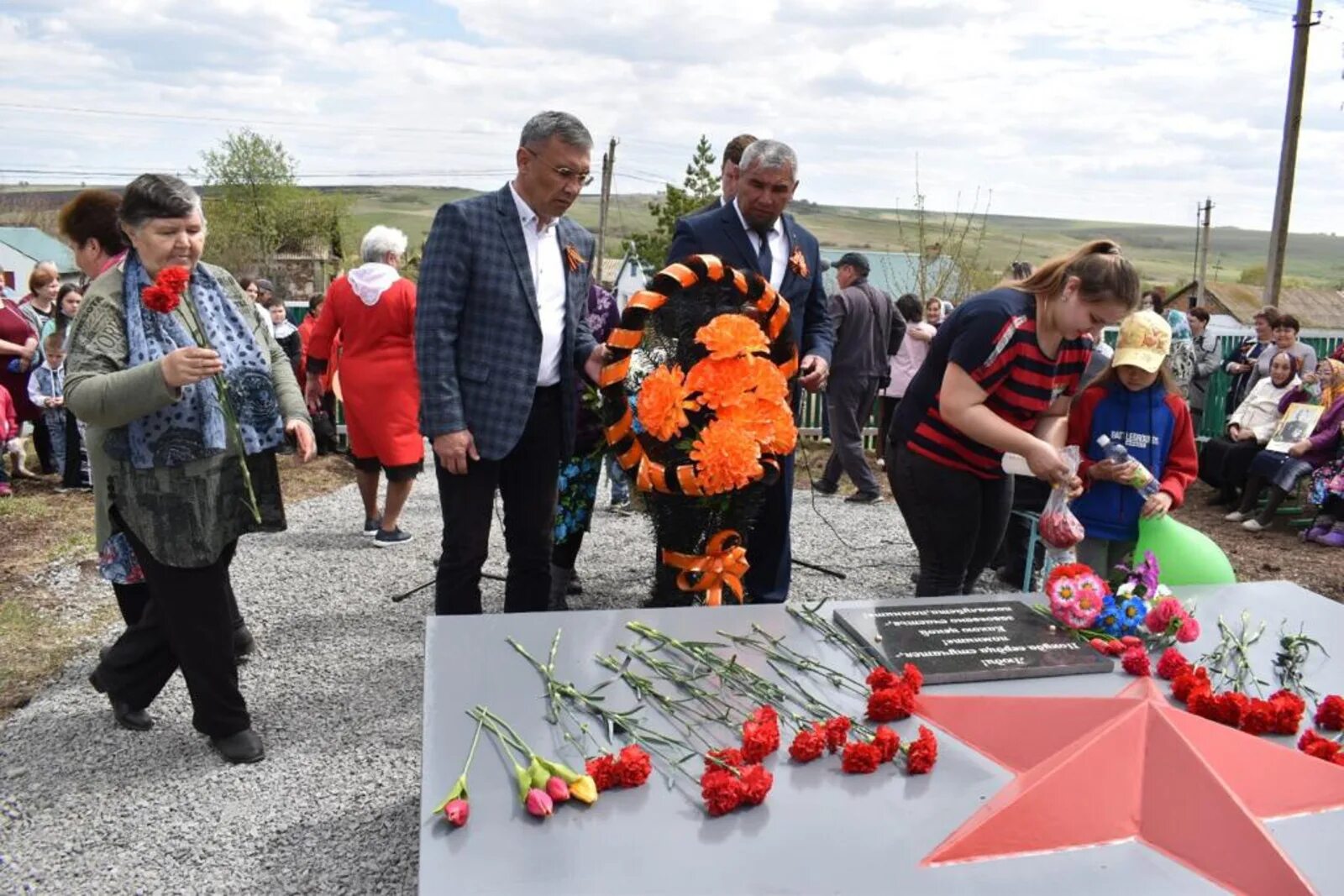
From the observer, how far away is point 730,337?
309 cm

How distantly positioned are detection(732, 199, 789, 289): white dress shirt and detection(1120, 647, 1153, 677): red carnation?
2.00 m

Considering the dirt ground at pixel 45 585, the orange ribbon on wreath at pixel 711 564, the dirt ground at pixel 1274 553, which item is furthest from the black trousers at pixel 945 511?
the dirt ground at pixel 1274 553

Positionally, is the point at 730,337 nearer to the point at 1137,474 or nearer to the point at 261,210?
the point at 1137,474

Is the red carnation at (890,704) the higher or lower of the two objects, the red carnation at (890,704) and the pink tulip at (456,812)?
the higher

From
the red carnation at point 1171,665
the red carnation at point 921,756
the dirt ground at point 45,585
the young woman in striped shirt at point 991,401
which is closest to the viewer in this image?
the red carnation at point 921,756

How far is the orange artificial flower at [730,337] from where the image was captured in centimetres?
309

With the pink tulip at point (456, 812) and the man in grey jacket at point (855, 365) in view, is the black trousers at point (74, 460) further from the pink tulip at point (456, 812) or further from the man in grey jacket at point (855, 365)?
the pink tulip at point (456, 812)

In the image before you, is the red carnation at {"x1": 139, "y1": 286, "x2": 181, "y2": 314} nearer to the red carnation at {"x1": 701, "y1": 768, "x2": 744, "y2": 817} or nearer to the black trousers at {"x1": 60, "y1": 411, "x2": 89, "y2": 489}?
the red carnation at {"x1": 701, "y1": 768, "x2": 744, "y2": 817}

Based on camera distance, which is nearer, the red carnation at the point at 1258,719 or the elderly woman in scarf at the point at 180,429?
the red carnation at the point at 1258,719

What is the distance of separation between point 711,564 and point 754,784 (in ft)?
5.10

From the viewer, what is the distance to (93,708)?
3.71 m

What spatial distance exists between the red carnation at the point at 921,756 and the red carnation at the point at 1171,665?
78cm

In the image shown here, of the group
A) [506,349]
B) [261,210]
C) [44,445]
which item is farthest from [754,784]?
[261,210]

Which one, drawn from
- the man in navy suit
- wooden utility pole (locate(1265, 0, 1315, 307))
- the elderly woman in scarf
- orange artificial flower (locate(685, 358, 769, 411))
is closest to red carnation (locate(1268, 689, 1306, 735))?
orange artificial flower (locate(685, 358, 769, 411))
